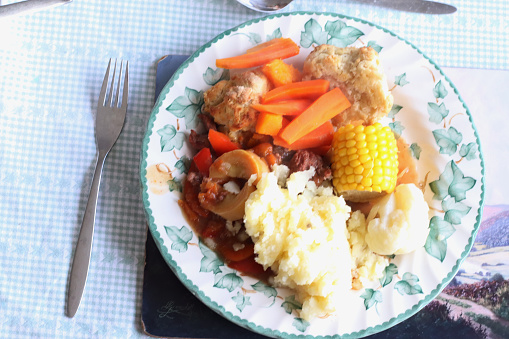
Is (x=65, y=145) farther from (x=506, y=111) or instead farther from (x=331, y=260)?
(x=506, y=111)

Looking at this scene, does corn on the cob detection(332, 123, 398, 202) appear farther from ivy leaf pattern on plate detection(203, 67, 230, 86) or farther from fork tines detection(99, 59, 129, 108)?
fork tines detection(99, 59, 129, 108)

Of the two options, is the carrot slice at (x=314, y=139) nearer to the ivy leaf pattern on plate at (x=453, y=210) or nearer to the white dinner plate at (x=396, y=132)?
the white dinner plate at (x=396, y=132)

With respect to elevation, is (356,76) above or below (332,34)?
below

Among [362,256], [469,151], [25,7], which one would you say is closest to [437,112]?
[469,151]

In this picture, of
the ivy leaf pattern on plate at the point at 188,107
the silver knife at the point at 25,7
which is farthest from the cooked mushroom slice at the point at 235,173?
the silver knife at the point at 25,7

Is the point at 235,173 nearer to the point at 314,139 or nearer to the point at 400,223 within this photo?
the point at 314,139

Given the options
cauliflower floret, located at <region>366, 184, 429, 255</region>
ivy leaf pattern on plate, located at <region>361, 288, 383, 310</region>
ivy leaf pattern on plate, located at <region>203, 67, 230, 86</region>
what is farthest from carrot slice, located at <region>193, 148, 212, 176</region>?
ivy leaf pattern on plate, located at <region>361, 288, 383, 310</region>
